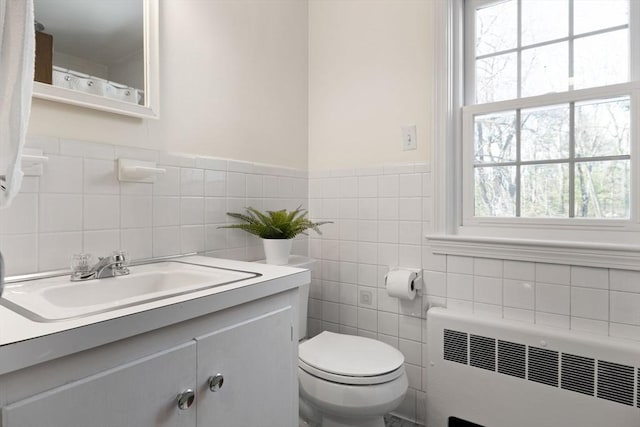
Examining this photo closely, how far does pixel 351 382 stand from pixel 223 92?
131 centimetres

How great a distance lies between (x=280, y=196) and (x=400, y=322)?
87 centimetres

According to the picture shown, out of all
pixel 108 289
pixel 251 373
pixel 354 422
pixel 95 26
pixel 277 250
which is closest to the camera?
pixel 251 373

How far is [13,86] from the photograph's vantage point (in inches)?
28.3

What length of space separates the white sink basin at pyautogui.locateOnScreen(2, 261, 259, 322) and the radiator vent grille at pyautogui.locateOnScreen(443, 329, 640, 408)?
0.99 meters

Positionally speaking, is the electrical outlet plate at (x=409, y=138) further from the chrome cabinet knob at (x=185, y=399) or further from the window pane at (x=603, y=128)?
the chrome cabinet knob at (x=185, y=399)

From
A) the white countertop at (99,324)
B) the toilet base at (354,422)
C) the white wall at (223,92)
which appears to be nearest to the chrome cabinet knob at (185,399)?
the white countertop at (99,324)

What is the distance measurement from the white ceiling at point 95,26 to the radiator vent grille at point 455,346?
1.67 meters

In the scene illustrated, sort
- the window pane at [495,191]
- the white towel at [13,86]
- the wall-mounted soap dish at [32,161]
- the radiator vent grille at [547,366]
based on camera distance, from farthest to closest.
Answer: the window pane at [495,191] → the radiator vent grille at [547,366] → the wall-mounted soap dish at [32,161] → the white towel at [13,86]

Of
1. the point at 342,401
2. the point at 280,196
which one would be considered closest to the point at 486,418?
the point at 342,401

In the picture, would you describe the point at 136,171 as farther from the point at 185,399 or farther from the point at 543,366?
the point at 543,366

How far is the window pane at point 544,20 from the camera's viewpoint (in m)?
1.48

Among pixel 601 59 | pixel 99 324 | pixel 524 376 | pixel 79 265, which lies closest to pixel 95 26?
pixel 79 265

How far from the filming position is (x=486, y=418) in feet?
4.80

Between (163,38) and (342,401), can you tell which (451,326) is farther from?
(163,38)
